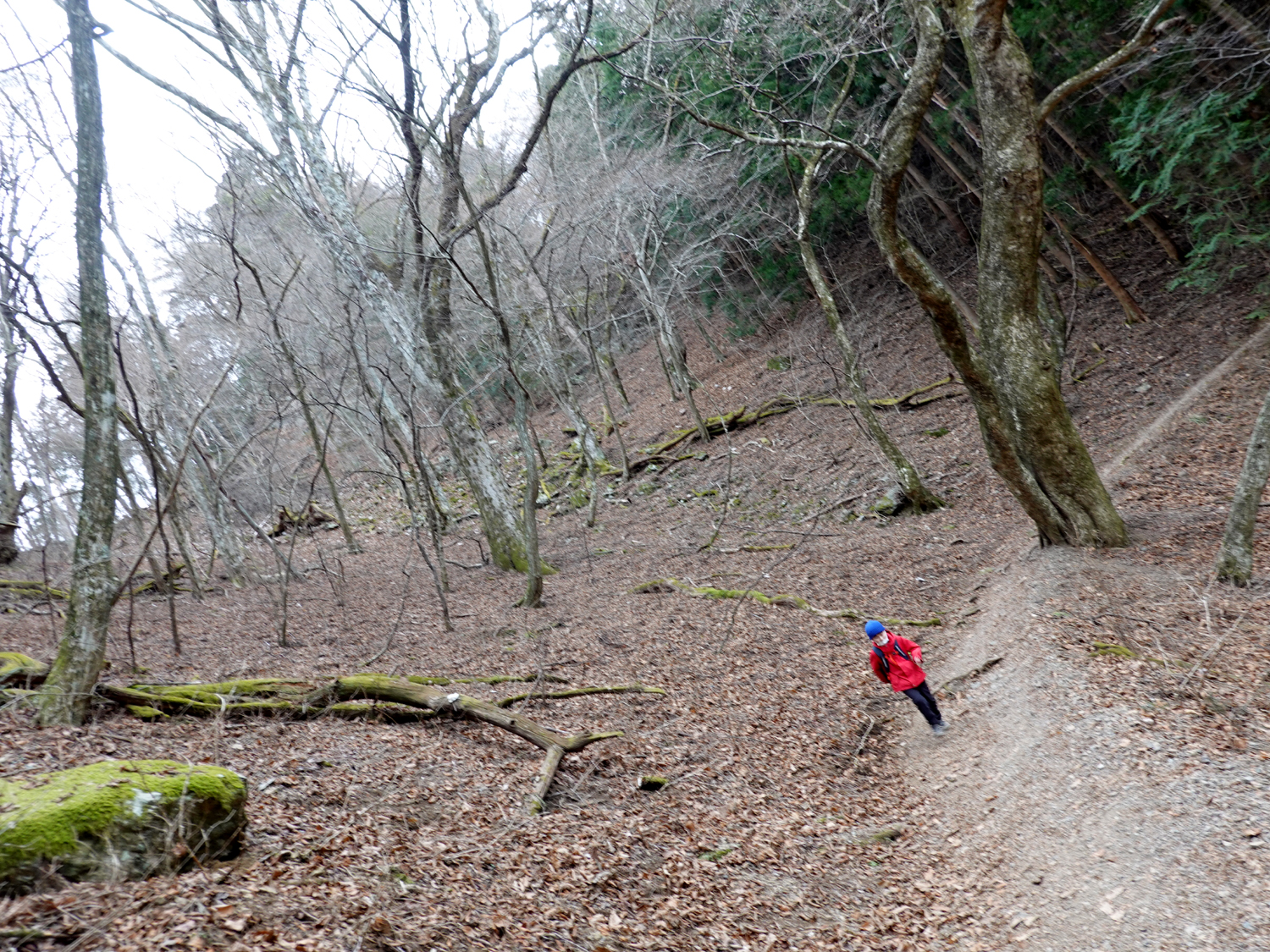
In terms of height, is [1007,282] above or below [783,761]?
above

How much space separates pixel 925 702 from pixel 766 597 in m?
4.72

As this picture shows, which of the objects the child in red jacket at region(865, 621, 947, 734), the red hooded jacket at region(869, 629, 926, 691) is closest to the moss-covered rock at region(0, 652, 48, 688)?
the child in red jacket at region(865, 621, 947, 734)

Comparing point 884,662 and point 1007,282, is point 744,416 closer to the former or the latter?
point 1007,282

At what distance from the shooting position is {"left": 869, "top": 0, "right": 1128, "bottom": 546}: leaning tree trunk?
8.87 meters

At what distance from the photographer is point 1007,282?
9242 mm

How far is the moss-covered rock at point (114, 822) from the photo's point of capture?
3418 millimetres

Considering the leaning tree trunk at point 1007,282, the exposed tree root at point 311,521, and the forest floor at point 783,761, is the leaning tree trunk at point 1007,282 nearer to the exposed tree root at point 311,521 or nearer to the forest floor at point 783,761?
the forest floor at point 783,761

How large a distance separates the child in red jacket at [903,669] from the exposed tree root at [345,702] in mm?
2510

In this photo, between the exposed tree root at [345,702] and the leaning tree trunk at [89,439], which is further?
the exposed tree root at [345,702]

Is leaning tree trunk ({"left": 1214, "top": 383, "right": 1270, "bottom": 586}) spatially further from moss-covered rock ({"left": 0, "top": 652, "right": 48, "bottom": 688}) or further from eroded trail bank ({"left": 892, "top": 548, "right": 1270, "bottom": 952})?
moss-covered rock ({"left": 0, "top": 652, "right": 48, "bottom": 688})

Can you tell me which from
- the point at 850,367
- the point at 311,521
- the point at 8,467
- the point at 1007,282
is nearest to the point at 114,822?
the point at 1007,282

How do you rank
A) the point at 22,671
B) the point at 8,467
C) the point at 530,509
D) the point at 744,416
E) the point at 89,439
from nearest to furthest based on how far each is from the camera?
1. the point at 89,439
2. the point at 22,671
3. the point at 530,509
4. the point at 8,467
5. the point at 744,416

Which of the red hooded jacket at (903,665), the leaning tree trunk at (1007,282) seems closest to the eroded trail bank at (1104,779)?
the red hooded jacket at (903,665)

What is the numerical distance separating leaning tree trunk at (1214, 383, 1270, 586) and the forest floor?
361 millimetres
